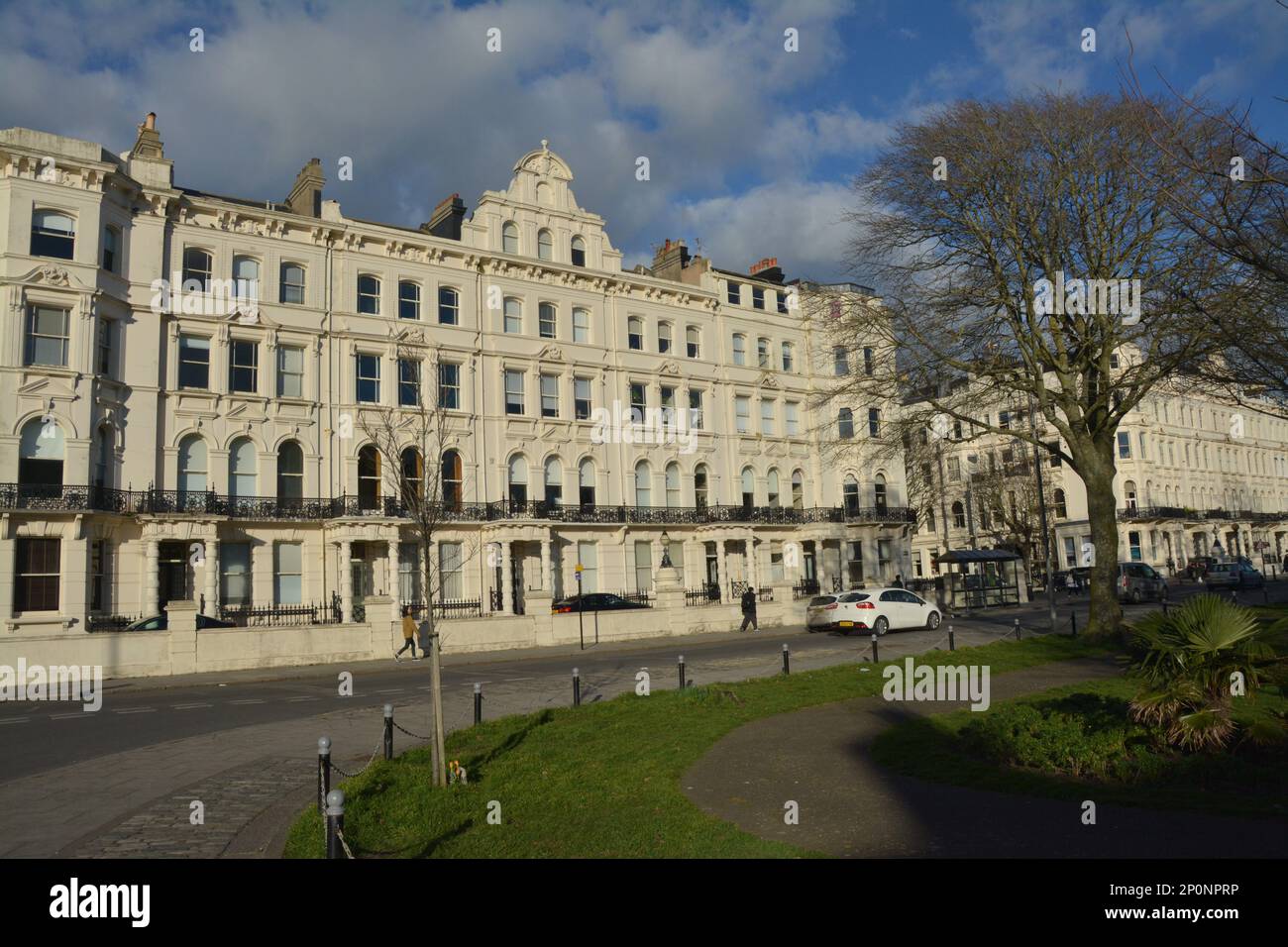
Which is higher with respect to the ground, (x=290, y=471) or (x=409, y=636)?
(x=290, y=471)

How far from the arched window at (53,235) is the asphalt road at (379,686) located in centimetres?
1544

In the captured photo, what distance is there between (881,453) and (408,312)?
2304 cm

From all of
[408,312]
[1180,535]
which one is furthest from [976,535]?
[408,312]

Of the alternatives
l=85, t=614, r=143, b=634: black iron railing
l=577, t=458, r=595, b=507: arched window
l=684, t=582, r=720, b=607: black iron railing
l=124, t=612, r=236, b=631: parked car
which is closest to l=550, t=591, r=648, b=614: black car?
l=684, t=582, r=720, b=607: black iron railing

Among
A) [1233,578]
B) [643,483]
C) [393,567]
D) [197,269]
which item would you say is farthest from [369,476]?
[1233,578]

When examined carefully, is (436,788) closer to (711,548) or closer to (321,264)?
(321,264)

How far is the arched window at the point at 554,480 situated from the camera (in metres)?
42.9

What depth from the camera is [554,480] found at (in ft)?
142

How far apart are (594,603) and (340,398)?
42.8 feet

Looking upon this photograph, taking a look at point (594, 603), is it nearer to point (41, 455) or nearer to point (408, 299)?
point (408, 299)

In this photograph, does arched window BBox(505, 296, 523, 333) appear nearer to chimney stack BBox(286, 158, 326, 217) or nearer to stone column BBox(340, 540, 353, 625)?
chimney stack BBox(286, 158, 326, 217)

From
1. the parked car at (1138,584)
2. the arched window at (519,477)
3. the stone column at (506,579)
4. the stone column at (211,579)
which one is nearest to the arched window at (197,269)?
the stone column at (211,579)

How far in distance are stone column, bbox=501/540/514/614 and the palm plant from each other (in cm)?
2998

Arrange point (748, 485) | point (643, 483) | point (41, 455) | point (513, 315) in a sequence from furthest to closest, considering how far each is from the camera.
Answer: point (748, 485), point (643, 483), point (513, 315), point (41, 455)
